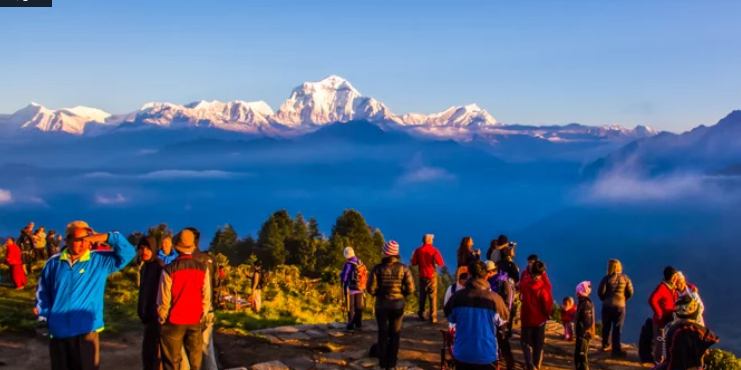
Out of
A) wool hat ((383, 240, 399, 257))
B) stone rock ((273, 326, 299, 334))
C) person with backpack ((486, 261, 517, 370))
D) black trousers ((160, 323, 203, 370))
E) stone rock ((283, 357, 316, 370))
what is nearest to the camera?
black trousers ((160, 323, 203, 370))

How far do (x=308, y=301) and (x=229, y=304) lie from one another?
419 cm

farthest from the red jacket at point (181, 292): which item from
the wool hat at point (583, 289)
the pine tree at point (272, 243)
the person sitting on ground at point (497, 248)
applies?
the pine tree at point (272, 243)

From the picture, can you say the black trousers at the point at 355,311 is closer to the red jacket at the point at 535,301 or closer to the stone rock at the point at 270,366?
the stone rock at the point at 270,366

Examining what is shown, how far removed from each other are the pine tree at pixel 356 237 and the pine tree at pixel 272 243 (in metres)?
5.35

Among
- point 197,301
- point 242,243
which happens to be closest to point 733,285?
point 242,243

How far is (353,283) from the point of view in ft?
37.8

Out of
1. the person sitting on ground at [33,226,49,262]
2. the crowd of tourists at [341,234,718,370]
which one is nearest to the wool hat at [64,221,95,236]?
the crowd of tourists at [341,234,718,370]

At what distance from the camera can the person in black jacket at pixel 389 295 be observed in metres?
8.59

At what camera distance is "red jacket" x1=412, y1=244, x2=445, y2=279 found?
1217 cm

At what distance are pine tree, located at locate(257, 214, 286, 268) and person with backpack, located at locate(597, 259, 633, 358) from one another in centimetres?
4487

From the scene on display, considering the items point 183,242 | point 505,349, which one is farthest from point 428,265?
point 183,242

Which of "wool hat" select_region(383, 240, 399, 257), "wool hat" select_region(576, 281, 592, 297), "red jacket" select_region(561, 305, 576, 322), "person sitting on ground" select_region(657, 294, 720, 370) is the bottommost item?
"red jacket" select_region(561, 305, 576, 322)

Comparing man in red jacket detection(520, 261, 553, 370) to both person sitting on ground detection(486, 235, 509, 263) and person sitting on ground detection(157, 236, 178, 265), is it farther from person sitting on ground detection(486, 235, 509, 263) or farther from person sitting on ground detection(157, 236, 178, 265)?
person sitting on ground detection(157, 236, 178, 265)

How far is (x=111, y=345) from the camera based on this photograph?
10.6 meters
